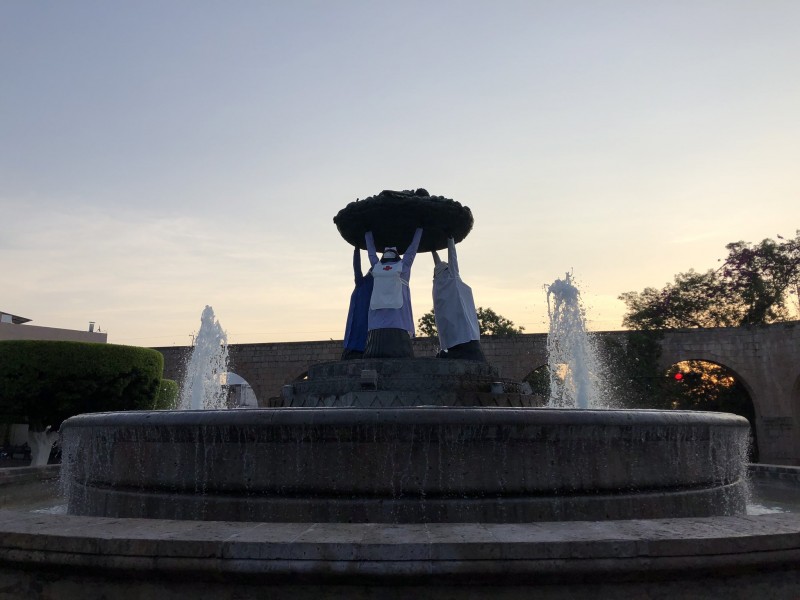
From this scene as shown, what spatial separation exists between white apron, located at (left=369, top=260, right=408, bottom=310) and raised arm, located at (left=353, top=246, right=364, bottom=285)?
35.5 inches

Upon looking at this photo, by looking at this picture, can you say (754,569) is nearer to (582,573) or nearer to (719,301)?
(582,573)

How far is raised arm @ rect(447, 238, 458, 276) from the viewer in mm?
8328

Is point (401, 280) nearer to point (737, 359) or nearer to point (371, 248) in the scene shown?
point (371, 248)

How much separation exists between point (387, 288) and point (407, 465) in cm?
422

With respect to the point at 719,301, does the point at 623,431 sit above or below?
below

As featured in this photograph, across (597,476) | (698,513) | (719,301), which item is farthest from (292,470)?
(719,301)

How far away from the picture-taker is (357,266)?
8.83 metres

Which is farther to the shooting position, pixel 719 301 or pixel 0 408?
pixel 719 301

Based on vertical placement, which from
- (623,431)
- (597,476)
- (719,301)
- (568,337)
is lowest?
(597,476)

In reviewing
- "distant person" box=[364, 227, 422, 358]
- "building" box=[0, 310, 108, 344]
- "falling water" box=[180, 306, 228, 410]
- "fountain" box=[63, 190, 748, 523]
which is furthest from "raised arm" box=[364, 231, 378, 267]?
"building" box=[0, 310, 108, 344]

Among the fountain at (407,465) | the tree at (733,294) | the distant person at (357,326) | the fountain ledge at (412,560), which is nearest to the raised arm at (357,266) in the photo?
the distant person at (357,326)

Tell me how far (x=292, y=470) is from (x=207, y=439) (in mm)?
594

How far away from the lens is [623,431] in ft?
12.8

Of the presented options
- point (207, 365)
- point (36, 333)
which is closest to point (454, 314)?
point (207, 365)
